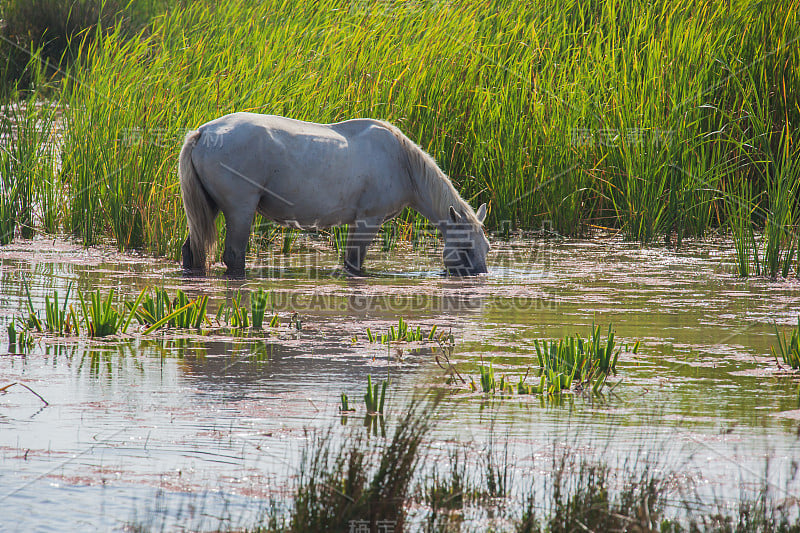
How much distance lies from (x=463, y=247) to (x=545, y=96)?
2773 mm

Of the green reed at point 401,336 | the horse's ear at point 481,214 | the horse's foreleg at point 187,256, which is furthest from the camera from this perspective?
the horse's ear at point 481,214

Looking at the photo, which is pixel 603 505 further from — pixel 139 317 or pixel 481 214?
pixel 481 214

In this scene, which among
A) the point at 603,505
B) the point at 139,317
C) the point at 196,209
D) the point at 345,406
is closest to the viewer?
the point at 603,505

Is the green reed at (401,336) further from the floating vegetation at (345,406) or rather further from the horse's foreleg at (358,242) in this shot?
the horse's foreleg at (358,242)

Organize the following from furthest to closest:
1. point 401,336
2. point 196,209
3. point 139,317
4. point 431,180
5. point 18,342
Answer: point 431,180, point 196,209, point 139,317, point 401,336, point 18,342

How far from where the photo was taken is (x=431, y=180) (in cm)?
880

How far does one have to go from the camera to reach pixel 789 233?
8.71 m

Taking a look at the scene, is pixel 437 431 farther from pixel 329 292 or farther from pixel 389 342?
pixel 329 292

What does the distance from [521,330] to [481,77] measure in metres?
5.15

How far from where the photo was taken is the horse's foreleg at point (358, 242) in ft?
28.3

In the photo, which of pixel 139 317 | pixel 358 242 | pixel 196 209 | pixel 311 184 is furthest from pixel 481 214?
pixel 139 317

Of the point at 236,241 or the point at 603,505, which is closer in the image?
the point at 603,505

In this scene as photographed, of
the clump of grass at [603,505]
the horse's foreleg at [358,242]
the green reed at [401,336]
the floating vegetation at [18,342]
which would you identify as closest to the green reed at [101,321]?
the floating vegetation at [18,342]

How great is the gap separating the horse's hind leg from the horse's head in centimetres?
177
